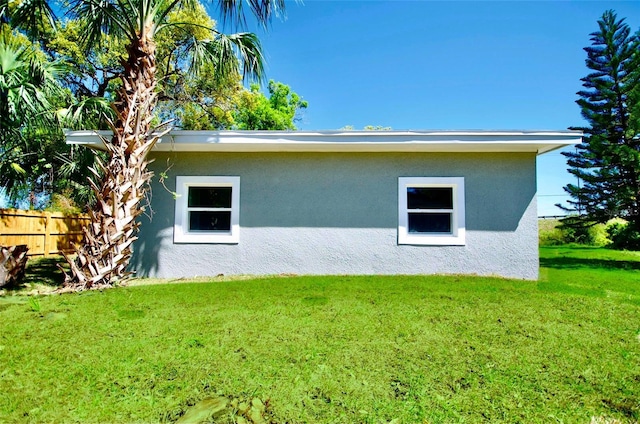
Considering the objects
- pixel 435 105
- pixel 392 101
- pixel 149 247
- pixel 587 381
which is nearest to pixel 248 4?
pixel 149 247

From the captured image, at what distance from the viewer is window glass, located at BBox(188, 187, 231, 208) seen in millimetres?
7469

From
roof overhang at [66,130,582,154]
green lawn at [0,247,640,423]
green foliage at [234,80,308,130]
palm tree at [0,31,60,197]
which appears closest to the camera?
green lawn at [0,247,640,423]

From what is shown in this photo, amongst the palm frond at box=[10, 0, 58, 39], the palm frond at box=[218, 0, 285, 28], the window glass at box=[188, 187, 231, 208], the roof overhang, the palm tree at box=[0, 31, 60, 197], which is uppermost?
the palm frond at box=[218, 0, 285, 28]

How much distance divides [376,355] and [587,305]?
3.54 metres

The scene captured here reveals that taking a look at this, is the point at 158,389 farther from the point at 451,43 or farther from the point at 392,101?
the point at 392,101

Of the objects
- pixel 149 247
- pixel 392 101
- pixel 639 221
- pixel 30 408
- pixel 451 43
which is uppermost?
pixel 392 101

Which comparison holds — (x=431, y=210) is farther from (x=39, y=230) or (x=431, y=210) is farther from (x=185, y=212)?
(x=39, y=230)

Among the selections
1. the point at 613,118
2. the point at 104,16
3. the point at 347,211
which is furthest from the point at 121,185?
the point at 613,118

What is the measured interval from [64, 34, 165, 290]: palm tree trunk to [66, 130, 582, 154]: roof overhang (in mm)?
641

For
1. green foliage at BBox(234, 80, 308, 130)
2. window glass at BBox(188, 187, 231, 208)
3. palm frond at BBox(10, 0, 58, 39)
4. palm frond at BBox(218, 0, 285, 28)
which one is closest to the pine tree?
palm frond at BBox(218, 0, 285, 28)

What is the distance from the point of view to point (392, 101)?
2002cm

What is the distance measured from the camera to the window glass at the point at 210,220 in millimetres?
7492

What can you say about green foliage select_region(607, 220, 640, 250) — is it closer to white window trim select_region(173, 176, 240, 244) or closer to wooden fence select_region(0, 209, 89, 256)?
white window trim select_region(173, 176, 240, 244)

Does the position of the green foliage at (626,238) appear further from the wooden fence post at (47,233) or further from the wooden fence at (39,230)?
the wooden fence post at (47,233)
